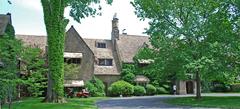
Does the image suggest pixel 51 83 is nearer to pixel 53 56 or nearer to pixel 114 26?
pixel 53 56

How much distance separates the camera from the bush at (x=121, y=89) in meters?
59.8

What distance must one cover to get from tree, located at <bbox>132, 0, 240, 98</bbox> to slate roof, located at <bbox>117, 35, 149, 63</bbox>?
2041 cm

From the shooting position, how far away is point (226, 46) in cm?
4050

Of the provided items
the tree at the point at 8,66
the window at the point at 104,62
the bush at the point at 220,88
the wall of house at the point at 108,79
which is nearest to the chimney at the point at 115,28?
the window at the point at 104,62

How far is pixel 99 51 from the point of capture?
6788 centimetres

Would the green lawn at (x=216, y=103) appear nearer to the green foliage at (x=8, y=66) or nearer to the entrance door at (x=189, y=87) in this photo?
the green foliage at (x=8, y=66)

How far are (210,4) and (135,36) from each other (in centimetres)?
3118

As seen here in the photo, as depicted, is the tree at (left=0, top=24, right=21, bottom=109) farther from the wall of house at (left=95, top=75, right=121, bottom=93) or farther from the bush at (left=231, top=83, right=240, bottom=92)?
the bush at (left=231, top=83, right=240, bottom=92)

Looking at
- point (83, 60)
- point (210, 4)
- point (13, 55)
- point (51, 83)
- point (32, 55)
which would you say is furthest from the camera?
point (83, 60)

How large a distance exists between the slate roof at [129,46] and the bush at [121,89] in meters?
7.00

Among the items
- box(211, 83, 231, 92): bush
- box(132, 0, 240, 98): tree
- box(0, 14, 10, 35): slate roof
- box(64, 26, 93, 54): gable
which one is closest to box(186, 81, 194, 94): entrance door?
box(211, 83, 231, 92): bush

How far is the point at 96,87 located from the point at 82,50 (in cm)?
638

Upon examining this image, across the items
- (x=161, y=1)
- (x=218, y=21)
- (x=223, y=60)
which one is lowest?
(x=223, y=60)

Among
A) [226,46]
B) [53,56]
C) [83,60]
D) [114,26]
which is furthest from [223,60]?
[114,26]
